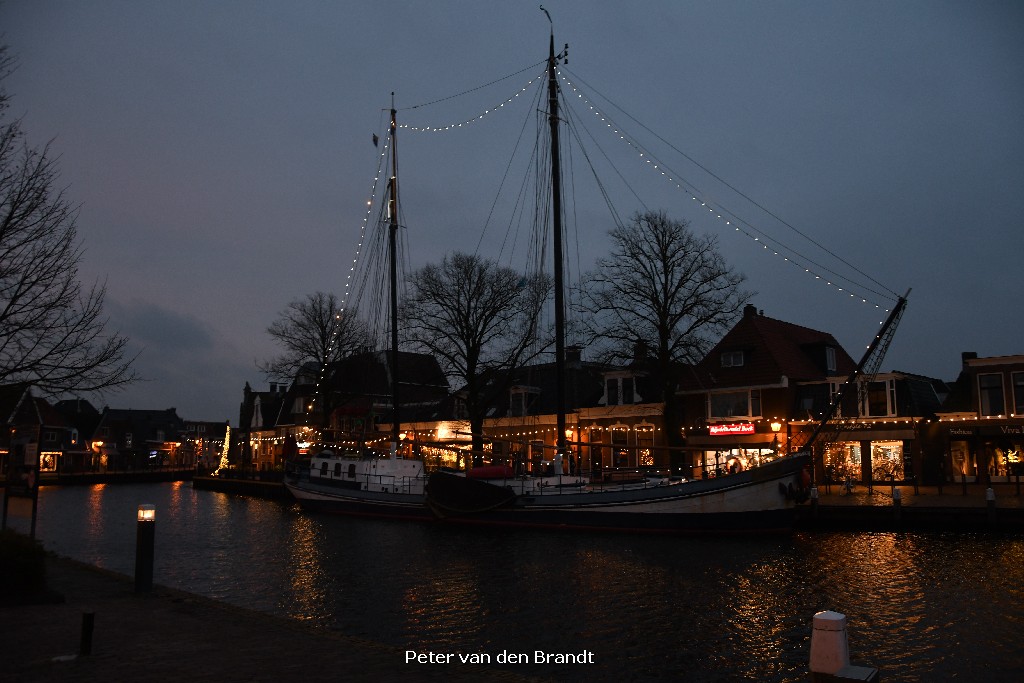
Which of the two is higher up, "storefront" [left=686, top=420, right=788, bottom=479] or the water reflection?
"storefront" [left=686, top=420, right=788, bottom=479]

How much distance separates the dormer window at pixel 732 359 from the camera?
47938 mm

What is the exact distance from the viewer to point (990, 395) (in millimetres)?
39750

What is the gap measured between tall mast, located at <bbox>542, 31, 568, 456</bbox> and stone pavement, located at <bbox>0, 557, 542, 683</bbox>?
21.6 m

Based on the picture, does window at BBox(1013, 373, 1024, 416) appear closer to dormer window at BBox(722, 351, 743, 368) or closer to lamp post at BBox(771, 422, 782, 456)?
lamp post at BBox(771, 422, 782, 456)

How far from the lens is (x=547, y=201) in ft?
128

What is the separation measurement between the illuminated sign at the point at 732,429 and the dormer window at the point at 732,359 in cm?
366

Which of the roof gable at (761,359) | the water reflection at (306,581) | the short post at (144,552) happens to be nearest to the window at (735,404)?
the roof gable at (761,359)

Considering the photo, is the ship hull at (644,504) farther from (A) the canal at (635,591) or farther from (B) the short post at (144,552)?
(B) the short post at (144,552)

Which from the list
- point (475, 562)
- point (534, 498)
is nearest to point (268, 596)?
point (475, 562)

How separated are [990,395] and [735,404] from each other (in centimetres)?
1329

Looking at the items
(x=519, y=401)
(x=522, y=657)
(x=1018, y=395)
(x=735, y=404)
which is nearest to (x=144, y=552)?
(x=522, y=657)

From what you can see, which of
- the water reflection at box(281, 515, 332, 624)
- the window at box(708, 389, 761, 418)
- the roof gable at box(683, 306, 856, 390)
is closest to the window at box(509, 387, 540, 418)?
the roof gable at box(683, 306, 856, 390)

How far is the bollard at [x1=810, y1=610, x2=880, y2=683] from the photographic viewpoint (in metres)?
7.30

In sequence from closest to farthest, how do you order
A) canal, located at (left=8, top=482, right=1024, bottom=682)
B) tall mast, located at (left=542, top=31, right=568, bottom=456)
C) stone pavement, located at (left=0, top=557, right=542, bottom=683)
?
stone pavement, located at (left=0, top=557, right=542, bottom=683) → canal, located at (left=8, top=482, right=1024, bottom=682) → tall mast, located at (left=542, top=31, right=568, bottom=456)
